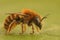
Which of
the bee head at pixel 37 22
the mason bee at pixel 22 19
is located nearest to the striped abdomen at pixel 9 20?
the mason bee at pixel 22 19

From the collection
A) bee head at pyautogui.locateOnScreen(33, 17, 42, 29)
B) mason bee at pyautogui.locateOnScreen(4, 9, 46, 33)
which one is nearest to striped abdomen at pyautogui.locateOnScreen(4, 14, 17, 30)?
mason bee at pyautogui.locateOnScreen(4, 9, 46, 33)

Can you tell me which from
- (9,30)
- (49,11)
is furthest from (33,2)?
(9,30)

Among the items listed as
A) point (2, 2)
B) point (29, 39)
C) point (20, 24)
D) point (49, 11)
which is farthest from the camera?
point (2, 2)

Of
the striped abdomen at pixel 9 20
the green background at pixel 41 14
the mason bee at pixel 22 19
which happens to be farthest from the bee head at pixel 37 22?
the striped abdomen at pixel 9 20

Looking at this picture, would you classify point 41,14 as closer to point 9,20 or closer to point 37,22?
point 37,22

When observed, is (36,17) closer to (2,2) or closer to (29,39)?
(29,39)

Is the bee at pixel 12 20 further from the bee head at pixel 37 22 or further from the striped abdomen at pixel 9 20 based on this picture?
the bee head at pixel 37 22
